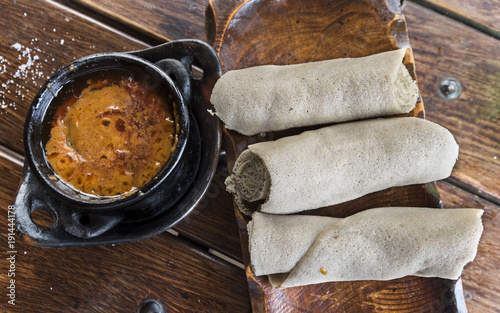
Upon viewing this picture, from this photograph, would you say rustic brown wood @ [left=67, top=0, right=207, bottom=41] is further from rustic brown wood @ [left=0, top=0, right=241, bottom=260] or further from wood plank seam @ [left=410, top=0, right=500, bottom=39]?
wood plank seam @ [left=410, top=0, right=500, bottom=39]

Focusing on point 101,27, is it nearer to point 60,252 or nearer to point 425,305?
point 60,252

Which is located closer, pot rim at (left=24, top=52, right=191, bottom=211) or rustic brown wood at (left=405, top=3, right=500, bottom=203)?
pot rim at (left=24, top=52, right=191, bottom=211)

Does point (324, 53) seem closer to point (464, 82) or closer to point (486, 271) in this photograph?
point (464, 82)

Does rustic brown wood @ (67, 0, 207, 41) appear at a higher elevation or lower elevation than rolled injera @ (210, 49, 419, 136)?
higher

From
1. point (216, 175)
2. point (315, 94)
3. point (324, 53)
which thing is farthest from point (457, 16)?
point (216, 175)

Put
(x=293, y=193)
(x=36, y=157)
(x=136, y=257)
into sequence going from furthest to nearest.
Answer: (x=136, y=257) → (x=293, y=193) → (x=36, y=157)

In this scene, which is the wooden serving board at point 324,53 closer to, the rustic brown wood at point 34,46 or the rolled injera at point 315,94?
the rolled injera at point 315,94

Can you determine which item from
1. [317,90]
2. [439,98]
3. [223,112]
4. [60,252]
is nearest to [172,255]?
[60,252]

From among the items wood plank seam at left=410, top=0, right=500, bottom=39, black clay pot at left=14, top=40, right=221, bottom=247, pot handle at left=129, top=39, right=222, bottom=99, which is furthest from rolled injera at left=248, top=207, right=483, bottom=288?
wood plank seam at left=410, top=0, right=500, bottom=39
